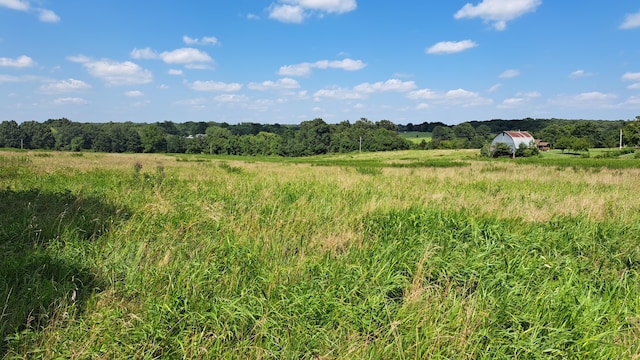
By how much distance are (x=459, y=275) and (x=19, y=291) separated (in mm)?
4266

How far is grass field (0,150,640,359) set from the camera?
2443 millimetres

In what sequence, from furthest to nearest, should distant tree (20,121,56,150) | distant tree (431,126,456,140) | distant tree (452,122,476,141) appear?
distant tree (452,122,476,141), distant tree (431,126,456,140), distant tree (20,121,56,150)

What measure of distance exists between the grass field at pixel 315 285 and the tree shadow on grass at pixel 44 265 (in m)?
0.02

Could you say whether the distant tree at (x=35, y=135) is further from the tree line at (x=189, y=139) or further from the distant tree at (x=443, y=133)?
the distant tree at (x=443, y=133)

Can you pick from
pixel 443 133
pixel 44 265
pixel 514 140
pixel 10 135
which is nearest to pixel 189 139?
pixel 10 135

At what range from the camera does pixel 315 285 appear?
3.28m

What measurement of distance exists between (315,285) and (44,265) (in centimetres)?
277

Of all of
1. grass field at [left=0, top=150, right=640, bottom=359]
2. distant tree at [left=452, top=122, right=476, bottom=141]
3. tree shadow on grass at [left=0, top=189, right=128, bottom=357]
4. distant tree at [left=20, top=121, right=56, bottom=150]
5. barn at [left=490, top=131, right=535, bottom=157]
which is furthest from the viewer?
distant tree at [left=452, top=122, right=476, bottom=141]

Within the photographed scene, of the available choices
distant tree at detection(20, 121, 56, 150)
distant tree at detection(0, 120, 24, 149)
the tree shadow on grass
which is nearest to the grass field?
the tree shadow on grass

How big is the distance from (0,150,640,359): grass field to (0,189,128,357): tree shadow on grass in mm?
19

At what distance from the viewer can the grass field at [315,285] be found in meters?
2.44

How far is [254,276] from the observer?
346cm

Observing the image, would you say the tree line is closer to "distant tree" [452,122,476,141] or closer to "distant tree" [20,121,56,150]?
"distant tree" [20,121,56,150]

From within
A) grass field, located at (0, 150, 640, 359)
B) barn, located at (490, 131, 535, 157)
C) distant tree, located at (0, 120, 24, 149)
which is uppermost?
distant tree, located at (0, 120, 24, 149)
